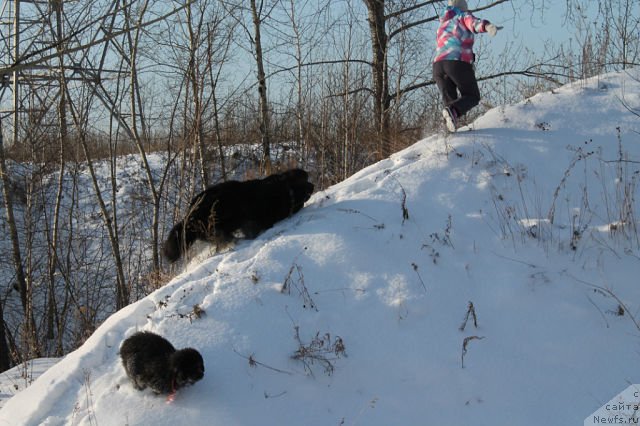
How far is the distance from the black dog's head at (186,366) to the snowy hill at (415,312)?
6.0 inches

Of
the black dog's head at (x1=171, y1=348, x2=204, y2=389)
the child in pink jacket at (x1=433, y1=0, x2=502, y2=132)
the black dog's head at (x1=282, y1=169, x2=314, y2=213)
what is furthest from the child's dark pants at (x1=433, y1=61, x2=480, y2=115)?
the black dog's head at (x1=171, y1=348, x2=204, y2=389)

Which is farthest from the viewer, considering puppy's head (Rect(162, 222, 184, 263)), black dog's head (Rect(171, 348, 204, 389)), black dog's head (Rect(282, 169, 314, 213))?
black dog's head (Rect(282, 169, 314, 213))

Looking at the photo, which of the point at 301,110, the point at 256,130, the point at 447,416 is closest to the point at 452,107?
the point at 447,416

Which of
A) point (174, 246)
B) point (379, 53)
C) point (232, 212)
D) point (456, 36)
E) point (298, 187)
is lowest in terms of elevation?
point (174, 246)

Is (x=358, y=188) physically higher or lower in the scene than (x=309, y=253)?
higher

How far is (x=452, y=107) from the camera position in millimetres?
6082

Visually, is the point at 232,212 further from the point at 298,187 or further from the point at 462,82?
the point at 462,82

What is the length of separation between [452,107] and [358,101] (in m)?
3.93

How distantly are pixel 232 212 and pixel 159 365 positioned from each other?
6.94 feet

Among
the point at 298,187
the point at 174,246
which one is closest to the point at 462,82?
the point at 298,187

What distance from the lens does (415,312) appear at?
387cm

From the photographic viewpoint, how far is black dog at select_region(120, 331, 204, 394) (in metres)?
3.18

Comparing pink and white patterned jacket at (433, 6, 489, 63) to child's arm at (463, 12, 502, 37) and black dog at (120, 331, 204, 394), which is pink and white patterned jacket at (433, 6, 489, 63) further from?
black dog at (120, 331, 204, 394)

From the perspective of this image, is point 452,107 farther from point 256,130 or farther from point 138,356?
point 256,130
